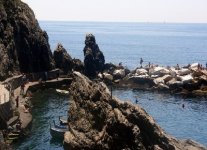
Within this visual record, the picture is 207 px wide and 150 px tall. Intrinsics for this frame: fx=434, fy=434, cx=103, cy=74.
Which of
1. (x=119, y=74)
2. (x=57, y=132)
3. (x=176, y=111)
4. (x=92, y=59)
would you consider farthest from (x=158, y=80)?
(x=57, y=132)

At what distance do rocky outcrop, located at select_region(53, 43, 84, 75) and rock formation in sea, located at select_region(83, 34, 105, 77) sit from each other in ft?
6.78

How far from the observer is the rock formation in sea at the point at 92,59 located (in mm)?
99062

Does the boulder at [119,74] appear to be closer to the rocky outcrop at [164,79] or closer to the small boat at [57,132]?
the rocky outcrop at [164,79]

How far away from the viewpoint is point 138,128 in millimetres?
21578

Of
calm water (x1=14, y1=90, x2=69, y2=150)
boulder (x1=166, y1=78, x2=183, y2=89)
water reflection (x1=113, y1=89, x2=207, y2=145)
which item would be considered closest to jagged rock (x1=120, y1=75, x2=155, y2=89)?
water reflection (x1=113, y1=89, x2=207, y2=145)

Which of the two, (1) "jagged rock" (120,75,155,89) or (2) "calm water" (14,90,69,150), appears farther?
(1) "jagged rock" (120,75,155,89)

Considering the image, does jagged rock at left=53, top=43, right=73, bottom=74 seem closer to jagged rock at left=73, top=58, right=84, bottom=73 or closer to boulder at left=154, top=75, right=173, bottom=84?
jagged rock at left=73, top=58, right=84, bottom=73

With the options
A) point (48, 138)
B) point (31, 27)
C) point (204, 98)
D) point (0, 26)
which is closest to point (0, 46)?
point (0, 26)

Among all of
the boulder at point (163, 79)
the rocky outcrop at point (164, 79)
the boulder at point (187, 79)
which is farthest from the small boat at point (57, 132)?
the boulder at point (163, 79)

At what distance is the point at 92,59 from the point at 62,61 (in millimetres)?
7031

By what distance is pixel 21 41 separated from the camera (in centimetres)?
9300

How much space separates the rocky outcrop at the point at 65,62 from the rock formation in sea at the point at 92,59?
207 cm

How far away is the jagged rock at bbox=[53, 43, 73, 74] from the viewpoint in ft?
322

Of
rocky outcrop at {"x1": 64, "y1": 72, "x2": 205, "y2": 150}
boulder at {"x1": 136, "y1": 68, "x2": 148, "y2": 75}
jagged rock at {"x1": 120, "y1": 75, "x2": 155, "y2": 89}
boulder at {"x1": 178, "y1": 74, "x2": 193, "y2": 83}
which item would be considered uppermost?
rocky outcrop at {"x1": 64, "y1": 72, "x2": 205, "y2": 150}
